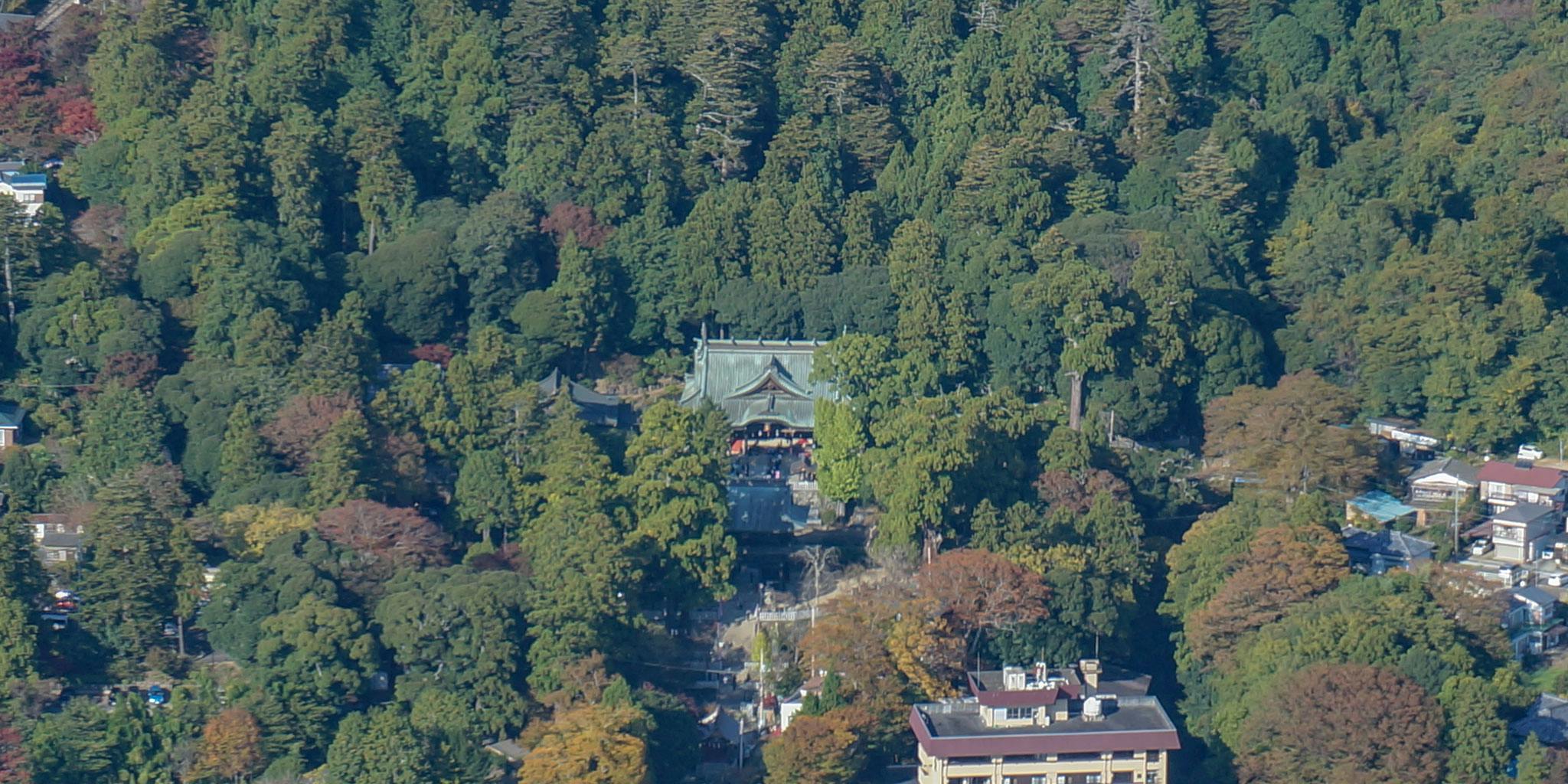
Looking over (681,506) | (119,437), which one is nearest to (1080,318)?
(681,506)

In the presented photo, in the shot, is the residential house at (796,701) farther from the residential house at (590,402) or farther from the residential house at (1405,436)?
the residential house at (1405,436)

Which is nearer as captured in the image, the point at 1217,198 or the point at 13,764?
the point at 13,764

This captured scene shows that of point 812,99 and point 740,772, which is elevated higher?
point 812,99

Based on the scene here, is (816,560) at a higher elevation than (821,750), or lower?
higher

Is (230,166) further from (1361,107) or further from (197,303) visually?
(1361,107)

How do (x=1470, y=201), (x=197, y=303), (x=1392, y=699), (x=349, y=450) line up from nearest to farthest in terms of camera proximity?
1. (x=1392, y=699)
2. (x=349, y=450)
3. (x=197, y=303)
4. (x=1470, y=201)

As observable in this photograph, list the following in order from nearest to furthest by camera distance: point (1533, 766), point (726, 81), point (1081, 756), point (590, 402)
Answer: point (1533, 766)
point (1081, 756)
point (590, 402)
point (726, 81)

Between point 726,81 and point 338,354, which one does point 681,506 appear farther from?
point 726,81

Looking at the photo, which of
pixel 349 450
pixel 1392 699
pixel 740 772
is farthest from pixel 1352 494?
pixel 349 450
